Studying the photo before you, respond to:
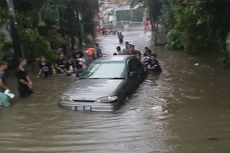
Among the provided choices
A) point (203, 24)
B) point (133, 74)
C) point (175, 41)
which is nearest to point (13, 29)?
point (133, 74)

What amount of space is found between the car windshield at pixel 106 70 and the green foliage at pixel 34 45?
756cm

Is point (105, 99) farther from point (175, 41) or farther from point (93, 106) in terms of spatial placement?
point (175, 41)

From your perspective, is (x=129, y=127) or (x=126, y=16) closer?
(x=129, y=127)

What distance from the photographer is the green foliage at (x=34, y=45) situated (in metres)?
22.4

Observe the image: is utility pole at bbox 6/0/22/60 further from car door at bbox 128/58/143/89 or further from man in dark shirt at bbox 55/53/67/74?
car door at bbox 128/58/143/89

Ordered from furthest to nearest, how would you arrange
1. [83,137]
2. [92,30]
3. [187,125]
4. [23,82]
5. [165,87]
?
[92,30], [165,87], [23,82], [187,125], [83,137]

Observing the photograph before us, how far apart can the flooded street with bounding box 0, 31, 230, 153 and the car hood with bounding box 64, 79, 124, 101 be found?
47 cm

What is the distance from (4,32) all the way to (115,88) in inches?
431

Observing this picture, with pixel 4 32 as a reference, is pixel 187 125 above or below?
below

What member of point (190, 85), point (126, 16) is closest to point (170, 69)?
point (190, 85)

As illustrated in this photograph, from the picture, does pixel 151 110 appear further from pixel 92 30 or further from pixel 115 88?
pixel 92 30

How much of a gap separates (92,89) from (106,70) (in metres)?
1.71

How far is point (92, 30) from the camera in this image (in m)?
49.3

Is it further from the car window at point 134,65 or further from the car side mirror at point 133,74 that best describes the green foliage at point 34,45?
the car side mirror at point 133,74
